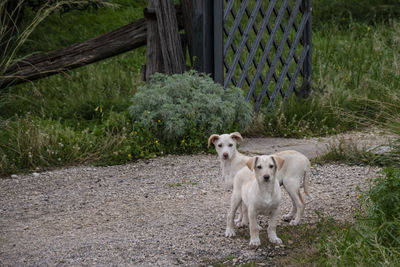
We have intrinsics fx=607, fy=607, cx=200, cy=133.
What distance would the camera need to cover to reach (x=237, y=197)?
4.51 metres

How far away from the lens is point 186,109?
708cm

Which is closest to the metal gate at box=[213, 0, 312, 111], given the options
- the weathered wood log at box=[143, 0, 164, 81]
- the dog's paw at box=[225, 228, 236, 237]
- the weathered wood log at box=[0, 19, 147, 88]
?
the weathered wood log at box=[143, 0, 164, 81]

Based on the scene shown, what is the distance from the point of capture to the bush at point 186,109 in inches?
276

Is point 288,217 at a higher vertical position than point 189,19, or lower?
lower

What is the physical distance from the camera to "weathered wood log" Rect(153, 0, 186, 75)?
773cm

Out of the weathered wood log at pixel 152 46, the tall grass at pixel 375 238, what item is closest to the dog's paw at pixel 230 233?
the tall grass at pixel 375 238

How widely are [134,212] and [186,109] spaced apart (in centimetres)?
219

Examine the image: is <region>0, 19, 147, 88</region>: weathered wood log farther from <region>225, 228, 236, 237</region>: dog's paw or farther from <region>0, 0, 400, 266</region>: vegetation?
<region>225, 228, 236, 237</region>: dog's paw

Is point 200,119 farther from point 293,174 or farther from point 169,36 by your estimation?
point 293,174

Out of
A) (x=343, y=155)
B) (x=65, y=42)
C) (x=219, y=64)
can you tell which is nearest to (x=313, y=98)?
(x=219, y=64)

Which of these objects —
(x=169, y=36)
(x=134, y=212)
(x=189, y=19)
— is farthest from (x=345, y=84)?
(x=134, y=212)

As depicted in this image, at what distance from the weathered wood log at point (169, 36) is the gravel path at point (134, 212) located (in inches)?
58.9

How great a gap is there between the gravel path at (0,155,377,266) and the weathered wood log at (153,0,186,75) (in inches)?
58.9

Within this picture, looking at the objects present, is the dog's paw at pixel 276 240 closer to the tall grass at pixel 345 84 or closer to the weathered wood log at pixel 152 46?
the tall grass at pixel 345 84
